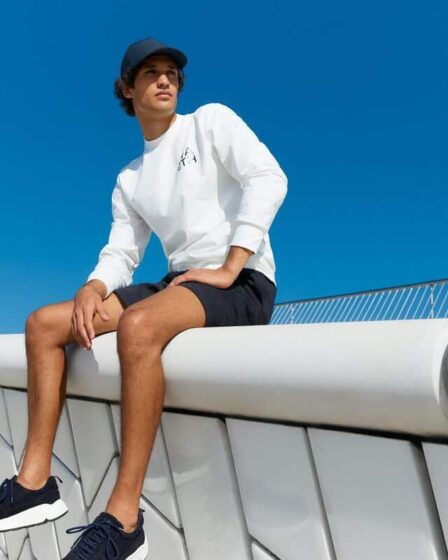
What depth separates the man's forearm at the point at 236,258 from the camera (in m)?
2.00

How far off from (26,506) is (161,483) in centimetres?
41

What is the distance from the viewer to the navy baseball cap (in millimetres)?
2367

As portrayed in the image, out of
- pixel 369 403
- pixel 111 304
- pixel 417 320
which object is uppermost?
pixel 111 304

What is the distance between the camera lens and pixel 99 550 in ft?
4.65

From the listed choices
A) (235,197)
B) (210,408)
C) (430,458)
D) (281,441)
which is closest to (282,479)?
(281,441)

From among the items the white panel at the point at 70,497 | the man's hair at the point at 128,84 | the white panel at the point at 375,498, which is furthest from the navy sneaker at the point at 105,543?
the man's hair at the point at 128,84

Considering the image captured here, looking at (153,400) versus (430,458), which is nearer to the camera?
(430,458)

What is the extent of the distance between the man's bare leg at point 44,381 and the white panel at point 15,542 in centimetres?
99

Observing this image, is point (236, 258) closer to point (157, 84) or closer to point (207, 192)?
point (207, 192)

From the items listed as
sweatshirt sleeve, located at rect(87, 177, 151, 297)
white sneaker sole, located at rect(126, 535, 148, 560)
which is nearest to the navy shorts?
sweatshirt sleeve, located at rect(87, 177, 151, 297)

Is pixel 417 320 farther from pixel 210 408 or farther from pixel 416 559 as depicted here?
pixel 210 408

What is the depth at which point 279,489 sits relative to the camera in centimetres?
130

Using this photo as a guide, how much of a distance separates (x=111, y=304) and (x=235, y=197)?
1.85ft

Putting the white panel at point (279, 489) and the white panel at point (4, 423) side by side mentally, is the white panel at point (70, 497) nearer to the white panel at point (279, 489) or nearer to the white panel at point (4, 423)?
the white panel at point (4, 423)
